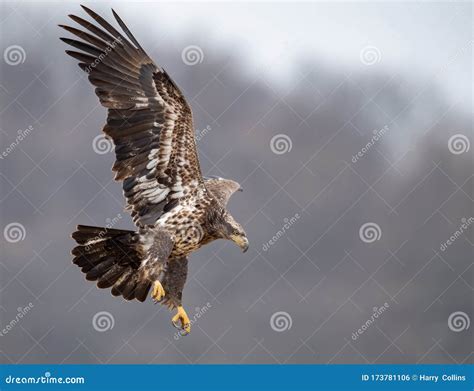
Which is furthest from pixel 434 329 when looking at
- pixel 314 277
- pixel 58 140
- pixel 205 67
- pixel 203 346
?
pixel 58 140

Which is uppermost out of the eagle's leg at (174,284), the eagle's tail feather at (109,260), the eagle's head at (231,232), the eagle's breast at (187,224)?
the eagle's head at (231,232)

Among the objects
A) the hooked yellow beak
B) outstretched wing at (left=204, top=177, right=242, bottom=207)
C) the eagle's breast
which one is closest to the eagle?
the eagle's breast

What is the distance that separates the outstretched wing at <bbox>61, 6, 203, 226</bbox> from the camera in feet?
32.0

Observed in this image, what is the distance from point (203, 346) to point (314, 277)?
13.1 feet

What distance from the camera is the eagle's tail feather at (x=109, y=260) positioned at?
391 inches

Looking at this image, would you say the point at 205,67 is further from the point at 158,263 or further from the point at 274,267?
the point at 158,263

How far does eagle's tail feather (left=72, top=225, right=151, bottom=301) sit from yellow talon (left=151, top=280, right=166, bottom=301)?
2.03 feet

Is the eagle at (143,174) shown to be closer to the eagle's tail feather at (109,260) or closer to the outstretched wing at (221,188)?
the eagle's tail feather at (109,260)

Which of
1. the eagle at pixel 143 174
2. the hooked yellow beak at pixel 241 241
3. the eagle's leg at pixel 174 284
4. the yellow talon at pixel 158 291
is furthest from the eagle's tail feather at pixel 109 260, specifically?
the hooked yellow beak at pixel 241 241

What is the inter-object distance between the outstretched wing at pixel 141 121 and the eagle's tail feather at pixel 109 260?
1.07 ft

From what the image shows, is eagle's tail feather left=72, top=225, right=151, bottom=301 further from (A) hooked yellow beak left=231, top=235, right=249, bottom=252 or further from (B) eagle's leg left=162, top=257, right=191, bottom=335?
(A) hooked yellow beak left=231, top=235, right=249, bottom=252

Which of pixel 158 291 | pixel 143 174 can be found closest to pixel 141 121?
pixel 143 174

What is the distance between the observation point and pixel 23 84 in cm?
3369

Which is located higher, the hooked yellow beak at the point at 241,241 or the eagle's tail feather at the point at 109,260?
the hooked yellow beak at the point at 241,241
